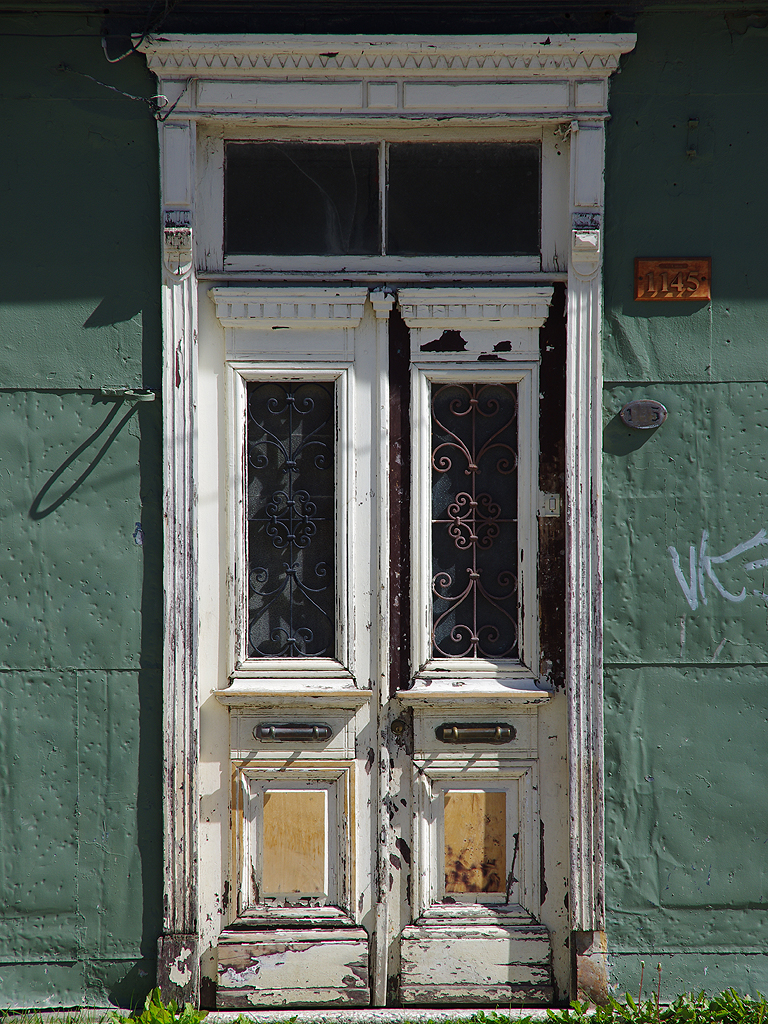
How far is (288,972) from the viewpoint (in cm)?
357

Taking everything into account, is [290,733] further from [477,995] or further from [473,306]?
[473,306]

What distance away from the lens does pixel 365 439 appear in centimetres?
373

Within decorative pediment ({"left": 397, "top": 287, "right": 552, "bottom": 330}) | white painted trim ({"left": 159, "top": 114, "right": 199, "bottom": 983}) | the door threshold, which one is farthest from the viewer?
decorative pediment ({"left": 397, "top": 287, "right": 552, "bottom": 330})

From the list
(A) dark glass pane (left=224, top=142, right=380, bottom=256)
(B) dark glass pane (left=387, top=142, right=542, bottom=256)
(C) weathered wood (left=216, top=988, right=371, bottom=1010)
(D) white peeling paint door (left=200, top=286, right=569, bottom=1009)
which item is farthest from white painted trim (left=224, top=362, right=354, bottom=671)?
(C) weathered wood (left=216, top=988, right=371, bottom=1010)

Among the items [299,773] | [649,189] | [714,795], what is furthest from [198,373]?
[714,795]

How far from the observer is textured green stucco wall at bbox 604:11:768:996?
359 cm

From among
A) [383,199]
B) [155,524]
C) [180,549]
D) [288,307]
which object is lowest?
[180,549]

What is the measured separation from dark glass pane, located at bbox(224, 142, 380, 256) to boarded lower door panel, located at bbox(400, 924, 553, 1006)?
312 centimetres

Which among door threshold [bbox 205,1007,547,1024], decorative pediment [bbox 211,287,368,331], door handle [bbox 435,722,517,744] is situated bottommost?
door threshold [bbox 205,1007,547,1024]

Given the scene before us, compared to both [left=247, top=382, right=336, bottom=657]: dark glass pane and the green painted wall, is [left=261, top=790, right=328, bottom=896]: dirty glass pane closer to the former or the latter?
the green painted wall

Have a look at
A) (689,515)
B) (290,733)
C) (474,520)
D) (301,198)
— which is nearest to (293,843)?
(290,733)

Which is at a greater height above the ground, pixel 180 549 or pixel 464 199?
pixel 464 199

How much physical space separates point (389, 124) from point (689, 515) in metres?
2.20

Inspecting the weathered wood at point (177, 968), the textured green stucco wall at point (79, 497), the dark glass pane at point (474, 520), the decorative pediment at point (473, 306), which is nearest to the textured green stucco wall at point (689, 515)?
→ the decorative pediment at point (473, 306)
